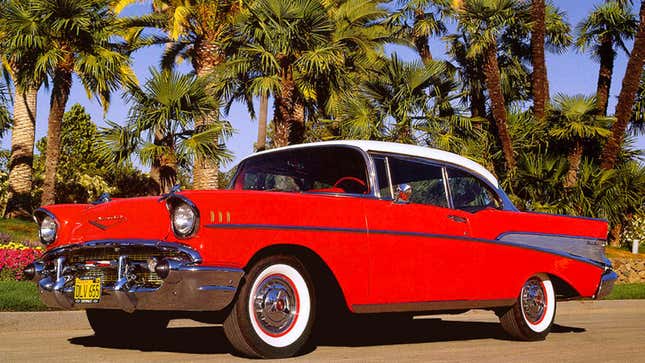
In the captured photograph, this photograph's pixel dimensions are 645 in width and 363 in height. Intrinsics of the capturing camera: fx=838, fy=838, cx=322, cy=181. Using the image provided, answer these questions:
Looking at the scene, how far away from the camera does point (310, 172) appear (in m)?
6.70

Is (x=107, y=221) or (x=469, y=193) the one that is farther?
(x=469, y=193)

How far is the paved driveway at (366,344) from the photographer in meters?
5.88

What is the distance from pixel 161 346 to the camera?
6.40m

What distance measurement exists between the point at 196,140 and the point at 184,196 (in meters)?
13.7

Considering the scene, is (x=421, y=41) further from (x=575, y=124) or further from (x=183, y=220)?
(x=183, y=220)

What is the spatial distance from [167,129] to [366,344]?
41.2ft

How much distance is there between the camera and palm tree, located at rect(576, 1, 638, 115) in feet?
87.0

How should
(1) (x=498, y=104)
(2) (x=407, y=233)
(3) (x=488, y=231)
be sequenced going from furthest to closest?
(1) (x=498, y=104) < (3) (x=488, y=231) < (2) (x=407, y=233)

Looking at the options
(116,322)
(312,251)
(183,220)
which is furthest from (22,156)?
(183,220)

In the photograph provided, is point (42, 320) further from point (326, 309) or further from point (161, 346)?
point (326, 309)

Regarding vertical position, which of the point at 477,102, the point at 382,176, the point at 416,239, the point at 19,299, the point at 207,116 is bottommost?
the point at 19,299

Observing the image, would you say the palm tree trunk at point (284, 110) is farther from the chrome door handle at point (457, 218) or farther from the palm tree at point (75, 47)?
the chrome door handle at point (457, 218)

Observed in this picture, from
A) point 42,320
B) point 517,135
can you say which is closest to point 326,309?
point 42,320

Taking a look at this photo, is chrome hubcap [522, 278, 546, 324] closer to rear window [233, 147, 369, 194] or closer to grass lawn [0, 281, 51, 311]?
rear window [233, 147, 369, 194]
